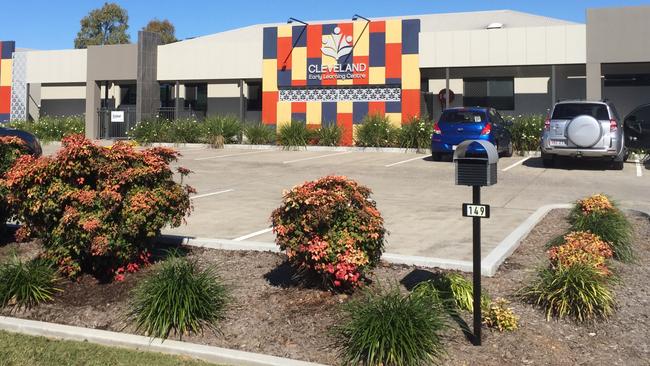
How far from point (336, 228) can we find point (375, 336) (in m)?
1.14

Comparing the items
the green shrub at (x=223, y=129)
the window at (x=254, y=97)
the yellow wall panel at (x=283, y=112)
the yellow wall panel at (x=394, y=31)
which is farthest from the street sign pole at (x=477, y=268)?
the window at (x=254, y=97)

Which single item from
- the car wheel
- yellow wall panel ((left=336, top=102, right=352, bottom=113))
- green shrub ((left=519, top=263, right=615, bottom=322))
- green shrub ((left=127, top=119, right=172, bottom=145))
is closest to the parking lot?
the car wheel

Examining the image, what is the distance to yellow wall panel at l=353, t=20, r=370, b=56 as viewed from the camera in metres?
26.7

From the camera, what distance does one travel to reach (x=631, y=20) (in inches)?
870

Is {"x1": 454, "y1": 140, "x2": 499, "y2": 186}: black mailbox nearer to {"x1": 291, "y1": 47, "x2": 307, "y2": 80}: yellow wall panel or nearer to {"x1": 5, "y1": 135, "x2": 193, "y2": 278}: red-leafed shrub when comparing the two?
{"x1": 5, "y1": 135, "x2": 193, "y2": 278}: red-leafed shrub

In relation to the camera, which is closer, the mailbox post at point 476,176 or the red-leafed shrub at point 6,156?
the mailbox post at point 476,176

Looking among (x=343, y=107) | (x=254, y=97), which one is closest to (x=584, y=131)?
(x=343, y=107)

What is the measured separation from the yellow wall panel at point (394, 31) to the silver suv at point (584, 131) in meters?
11.4

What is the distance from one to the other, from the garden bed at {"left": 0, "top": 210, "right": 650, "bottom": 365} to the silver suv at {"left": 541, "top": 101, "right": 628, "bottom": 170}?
9.54 metres

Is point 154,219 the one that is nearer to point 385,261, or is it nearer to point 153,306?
point 153,306

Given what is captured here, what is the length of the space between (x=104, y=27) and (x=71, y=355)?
67919mm

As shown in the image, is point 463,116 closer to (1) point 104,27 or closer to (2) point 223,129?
(2) point 223,129

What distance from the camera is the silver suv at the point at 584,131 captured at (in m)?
15.3

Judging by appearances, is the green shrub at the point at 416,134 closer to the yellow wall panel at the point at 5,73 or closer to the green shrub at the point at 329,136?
the green shrub at the point at 329,136
